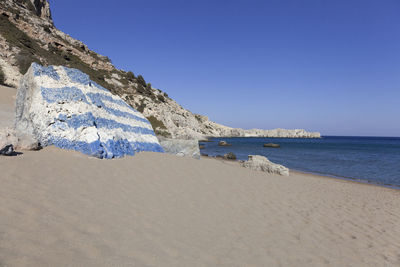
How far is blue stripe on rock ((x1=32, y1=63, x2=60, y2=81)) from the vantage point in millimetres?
7336

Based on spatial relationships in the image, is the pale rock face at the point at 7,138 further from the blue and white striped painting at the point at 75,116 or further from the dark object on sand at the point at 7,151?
the blue and white striped painting at the point at 75,116

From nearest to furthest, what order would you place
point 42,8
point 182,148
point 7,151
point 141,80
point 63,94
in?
point 7,151
point 63,94
point 182,148
point 141,80
point 42,8

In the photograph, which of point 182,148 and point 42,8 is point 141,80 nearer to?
point 42,8

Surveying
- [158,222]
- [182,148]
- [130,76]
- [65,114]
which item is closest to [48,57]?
[130,76]

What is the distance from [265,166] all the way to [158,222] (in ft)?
31.1

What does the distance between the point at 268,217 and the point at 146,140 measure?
24.2 feet

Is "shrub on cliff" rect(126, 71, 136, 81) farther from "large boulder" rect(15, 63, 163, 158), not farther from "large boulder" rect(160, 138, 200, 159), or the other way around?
"large boulder" rect(15, 63, 163, 158)

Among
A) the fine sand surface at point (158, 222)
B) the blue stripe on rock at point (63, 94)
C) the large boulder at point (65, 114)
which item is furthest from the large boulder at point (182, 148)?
the blue stripe on rock at point (63, 94)

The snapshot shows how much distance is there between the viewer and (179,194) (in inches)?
213

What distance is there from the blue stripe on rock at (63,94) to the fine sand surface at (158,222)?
2282mm

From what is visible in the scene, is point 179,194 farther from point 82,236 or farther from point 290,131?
point 290,131

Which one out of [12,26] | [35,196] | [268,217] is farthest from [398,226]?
[12,26]

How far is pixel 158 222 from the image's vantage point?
12.0 ft

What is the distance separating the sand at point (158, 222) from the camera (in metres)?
2.50
